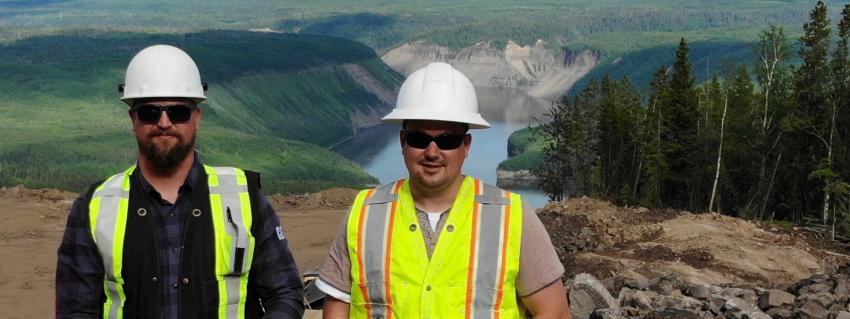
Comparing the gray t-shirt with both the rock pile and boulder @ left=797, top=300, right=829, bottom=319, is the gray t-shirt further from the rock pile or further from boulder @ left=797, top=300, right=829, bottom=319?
boulder @ left=797, top=300, right=829, bottom=319

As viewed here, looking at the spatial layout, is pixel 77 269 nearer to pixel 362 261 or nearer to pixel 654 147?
pixel 362 261

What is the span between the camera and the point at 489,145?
15000cm

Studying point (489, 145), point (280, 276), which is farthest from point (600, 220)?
point (489, 145)

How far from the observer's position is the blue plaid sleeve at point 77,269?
16.1 ft

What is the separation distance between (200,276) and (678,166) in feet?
171

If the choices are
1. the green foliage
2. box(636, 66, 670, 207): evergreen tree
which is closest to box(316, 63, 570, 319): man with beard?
box(636, 66, 670, 207): evergreen tree

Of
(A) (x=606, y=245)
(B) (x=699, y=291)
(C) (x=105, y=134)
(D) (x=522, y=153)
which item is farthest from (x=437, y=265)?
(C) (x=105, y=134)

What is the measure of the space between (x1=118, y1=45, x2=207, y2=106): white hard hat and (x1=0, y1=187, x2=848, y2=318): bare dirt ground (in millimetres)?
14573

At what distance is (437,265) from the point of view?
4.70m

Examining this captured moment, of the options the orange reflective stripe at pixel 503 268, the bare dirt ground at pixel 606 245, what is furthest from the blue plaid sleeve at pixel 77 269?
the bare dirt ground at pixel 606 245

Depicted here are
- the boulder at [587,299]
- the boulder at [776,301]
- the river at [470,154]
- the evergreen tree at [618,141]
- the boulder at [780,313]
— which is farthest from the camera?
the river at [470,154]

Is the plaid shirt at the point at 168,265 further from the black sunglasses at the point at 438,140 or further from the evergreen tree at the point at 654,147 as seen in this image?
the evergreen tree at the point at 654,147

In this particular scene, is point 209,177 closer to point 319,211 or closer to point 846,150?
point 319,211

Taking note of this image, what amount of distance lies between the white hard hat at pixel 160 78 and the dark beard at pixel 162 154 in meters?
0.25
